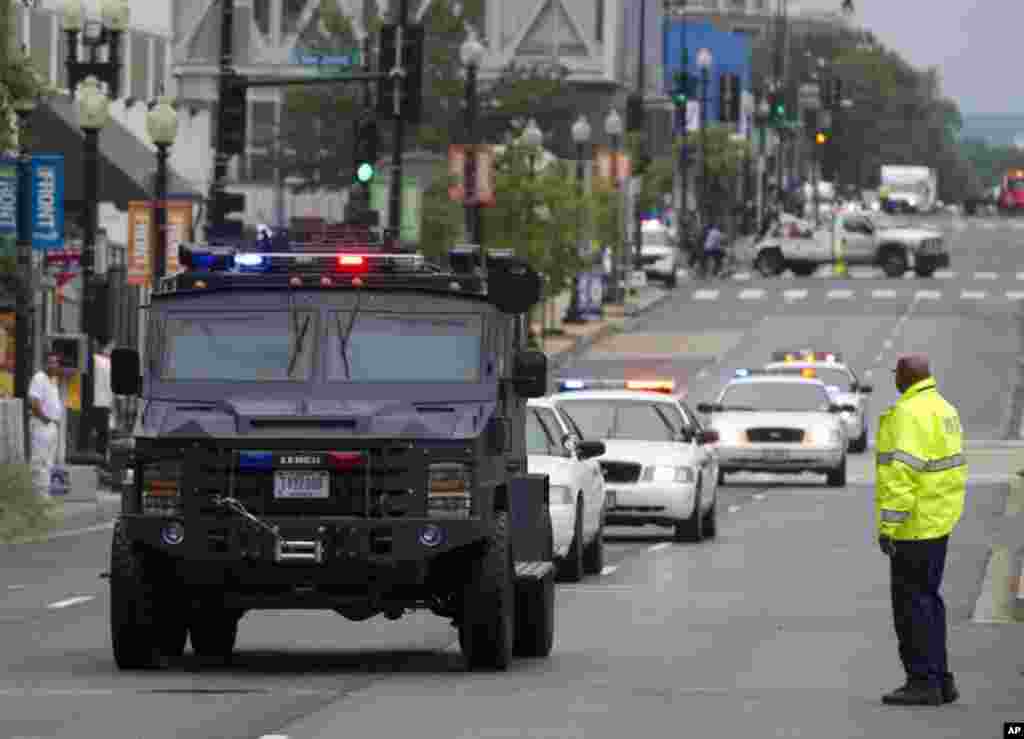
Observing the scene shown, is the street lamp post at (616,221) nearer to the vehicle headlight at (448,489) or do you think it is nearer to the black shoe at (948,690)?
the vehicle headlight at (448,489)

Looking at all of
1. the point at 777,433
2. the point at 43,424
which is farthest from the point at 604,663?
the point at 777,433

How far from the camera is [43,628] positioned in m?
21.2

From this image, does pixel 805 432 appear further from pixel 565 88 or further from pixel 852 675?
pixel 565 88

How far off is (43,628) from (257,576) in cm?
441

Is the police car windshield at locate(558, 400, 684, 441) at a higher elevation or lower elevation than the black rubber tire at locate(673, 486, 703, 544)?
higher

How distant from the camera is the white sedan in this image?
2642 centimetres

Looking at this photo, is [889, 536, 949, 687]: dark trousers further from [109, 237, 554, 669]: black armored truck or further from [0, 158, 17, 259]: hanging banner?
[0, 158, 17, 259]: hanging banner

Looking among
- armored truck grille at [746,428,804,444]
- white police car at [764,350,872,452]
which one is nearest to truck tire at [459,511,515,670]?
armored truck grille at [746,428,804,444]

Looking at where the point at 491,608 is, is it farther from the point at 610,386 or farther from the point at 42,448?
the point at 610,386

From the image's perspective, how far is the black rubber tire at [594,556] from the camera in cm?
2803

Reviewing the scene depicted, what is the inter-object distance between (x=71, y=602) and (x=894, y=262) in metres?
87.3

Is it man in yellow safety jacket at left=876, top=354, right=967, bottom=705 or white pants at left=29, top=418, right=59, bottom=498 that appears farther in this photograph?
white pants at left=29, top=418, right=59, bottom=498

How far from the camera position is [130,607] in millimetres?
17297

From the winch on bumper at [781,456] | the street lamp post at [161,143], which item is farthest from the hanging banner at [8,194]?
the winch on bumper at [781,456]
